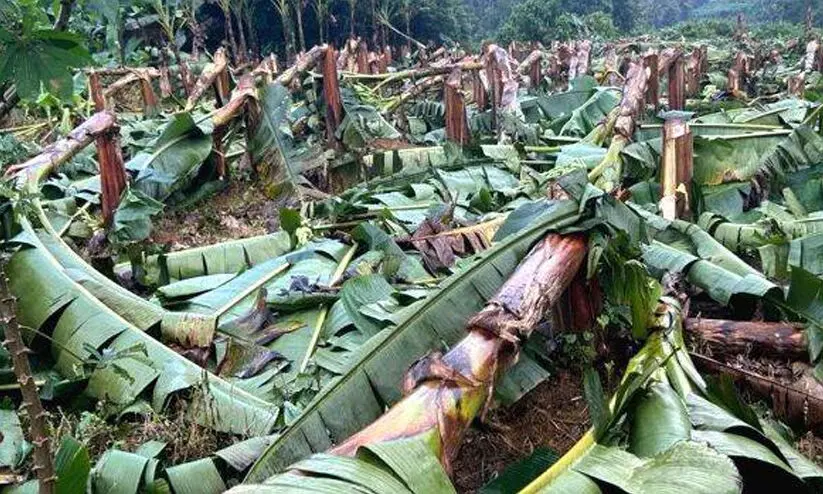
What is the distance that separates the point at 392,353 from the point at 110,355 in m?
1.40

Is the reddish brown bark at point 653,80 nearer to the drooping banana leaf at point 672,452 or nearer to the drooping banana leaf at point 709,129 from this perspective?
the drooping banana leaf at point 709,129

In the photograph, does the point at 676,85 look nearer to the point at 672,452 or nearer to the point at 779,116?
the point at 779,116

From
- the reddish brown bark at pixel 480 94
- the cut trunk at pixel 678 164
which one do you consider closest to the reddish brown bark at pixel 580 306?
the cut trunk at pixel 678 164

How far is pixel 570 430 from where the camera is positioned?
9.79 feet

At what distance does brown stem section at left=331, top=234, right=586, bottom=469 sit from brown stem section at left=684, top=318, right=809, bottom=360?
102 centimetres

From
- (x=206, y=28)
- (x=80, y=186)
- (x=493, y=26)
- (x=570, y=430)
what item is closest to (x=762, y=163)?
(x=570, y=430)

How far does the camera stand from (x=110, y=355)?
3188 millimetres

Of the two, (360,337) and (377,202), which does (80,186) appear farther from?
(360,337)

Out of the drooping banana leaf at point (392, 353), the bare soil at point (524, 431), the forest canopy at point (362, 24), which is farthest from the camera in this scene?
the forest canopy at point (362, 24)

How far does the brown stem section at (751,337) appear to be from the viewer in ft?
10.2

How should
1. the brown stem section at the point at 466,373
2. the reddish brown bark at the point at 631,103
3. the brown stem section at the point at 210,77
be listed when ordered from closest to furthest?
the brown stem section at the point at 466,373
the reddish brown bark at the point at 631,103
the brown stem section at the point at 210,77

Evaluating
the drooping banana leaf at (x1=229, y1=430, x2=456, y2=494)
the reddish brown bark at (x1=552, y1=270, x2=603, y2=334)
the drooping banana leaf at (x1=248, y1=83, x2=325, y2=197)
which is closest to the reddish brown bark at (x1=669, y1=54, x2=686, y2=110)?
the drooping banana leaf at (x1=248, y1=83, x2=325, y2=197)

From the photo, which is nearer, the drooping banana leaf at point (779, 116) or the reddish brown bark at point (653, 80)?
the drooping banana leaf at point (779, 116)

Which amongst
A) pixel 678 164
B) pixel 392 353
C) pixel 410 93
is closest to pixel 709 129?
pixel 678 164
